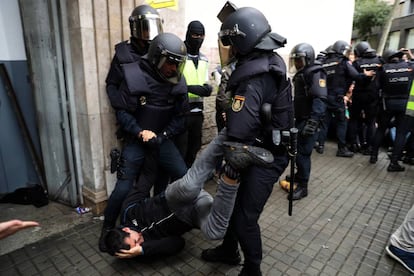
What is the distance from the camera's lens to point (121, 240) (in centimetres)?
222

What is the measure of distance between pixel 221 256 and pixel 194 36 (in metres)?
2.47

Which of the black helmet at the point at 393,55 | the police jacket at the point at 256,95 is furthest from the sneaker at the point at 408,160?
the police jacket at the point at 256,95

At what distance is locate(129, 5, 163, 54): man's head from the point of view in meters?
2.85

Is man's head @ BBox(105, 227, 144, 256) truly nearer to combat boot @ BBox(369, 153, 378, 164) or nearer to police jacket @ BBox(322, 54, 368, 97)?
combat boot @ BBox(369, 153, 378, 164)

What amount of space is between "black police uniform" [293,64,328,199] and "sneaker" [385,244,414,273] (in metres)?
1.33

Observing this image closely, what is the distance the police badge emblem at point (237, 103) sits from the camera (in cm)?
190

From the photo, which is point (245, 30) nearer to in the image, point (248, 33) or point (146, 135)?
point (248, 33)

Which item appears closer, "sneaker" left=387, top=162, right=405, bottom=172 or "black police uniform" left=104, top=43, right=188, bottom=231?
"black police uniform" left=104, top=43, right=188, bottom=231

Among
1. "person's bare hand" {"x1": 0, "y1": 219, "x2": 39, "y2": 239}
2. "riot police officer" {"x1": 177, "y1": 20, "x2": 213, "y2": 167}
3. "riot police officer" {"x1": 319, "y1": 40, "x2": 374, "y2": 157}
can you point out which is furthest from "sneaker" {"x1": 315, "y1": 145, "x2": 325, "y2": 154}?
"person's bare hand" {"x1": 0, "y1": 219, "x2": 39, "y2": 239}

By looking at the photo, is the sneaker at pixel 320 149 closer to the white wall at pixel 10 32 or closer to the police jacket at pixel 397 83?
the police jacket at pixel 397 83

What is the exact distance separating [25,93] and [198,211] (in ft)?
9.07

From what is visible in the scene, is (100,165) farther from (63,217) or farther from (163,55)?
(163,55)

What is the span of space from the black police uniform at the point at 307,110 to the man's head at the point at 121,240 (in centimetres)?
237

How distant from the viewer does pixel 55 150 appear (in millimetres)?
3520
